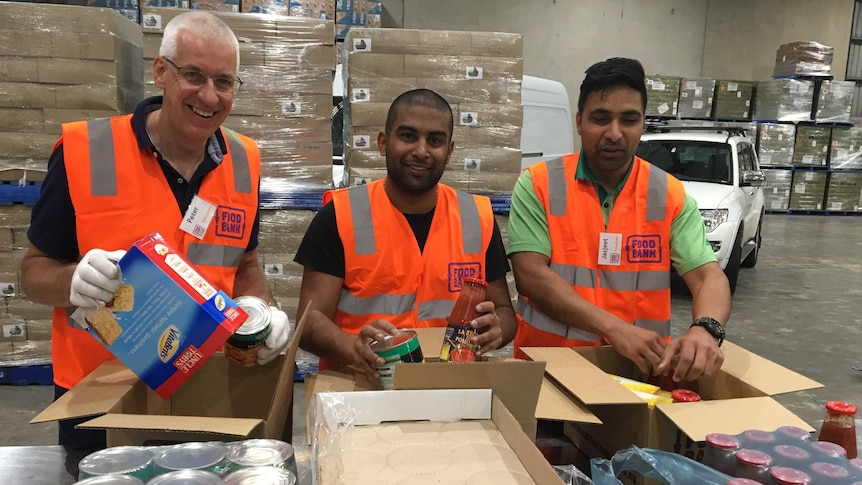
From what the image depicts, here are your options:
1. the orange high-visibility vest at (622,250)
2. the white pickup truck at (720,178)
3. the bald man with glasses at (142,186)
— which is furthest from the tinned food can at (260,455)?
the white pickup truck at (720,178)

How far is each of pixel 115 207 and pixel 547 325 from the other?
4.72ft

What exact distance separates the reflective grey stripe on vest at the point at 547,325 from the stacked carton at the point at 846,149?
534 inches

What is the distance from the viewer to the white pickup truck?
6.33m

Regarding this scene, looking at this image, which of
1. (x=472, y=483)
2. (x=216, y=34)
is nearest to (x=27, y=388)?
(x=216, y=34)

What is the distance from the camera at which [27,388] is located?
411cm

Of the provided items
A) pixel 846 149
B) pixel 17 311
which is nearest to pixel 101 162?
pixel 17 311

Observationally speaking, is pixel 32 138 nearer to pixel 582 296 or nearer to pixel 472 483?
pixel 582 296

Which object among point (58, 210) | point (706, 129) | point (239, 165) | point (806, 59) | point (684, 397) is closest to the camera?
point (684, 397)

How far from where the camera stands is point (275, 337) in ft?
4.77

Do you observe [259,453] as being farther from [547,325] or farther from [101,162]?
[547,325]

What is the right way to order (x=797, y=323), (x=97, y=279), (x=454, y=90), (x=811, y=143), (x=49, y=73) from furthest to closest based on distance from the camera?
(x=811, y=143) → (x=797, y=323) → (x=454, y=90) → (x=49, y=73) → (x=97, y=279)

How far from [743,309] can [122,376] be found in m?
6.57

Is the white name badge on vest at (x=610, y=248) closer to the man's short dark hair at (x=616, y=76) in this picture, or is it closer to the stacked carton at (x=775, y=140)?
the man's short dark hair at (x=616, y=76)

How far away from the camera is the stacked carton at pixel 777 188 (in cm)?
1300
